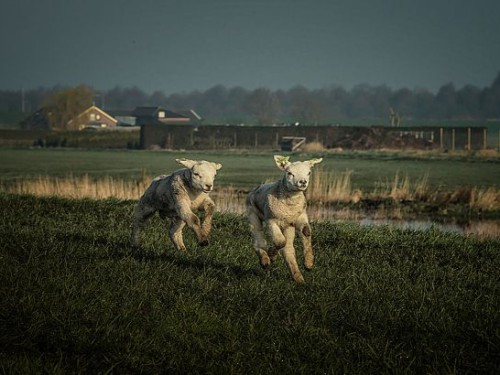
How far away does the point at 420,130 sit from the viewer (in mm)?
76188

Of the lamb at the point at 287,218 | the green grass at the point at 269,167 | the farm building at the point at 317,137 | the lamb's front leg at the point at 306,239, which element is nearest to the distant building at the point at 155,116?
the farm building at the point at 317,137

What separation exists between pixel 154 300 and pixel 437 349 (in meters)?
3.24

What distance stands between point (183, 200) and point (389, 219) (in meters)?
13.3

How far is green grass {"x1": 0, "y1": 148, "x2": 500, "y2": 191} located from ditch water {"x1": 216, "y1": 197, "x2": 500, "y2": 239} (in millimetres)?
8016

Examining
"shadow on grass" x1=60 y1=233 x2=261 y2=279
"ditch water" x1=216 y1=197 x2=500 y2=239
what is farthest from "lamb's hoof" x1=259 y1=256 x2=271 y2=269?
"ditch water" x1=216 y1=197 x2=500 y2=239

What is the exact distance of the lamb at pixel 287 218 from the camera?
11.4 meters

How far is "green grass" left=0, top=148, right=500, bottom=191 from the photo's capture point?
41.2m

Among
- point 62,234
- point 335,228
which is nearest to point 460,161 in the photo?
point 335,228

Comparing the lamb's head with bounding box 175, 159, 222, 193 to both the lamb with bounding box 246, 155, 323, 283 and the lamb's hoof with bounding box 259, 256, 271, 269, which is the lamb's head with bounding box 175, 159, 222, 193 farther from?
the lamb's hoof with bounding box 259, 256, 271, 269

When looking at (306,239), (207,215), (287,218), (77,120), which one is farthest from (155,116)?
(306,239)

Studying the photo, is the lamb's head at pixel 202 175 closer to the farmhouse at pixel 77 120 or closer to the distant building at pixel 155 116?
the farmhouse at pixel 77 120

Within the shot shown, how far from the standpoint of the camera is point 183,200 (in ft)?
43.4

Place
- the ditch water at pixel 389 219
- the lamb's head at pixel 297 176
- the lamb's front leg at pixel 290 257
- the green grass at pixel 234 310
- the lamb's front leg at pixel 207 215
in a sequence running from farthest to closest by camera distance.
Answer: the ditch water at pixel 389 219
the lamb's front leg at pixel 207 215
the lamb's front leg at pixel 290 257
the lamb's head at pixel 297 176
the green grass at pixel 234 310

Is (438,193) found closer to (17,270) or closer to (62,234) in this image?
(62,234)
